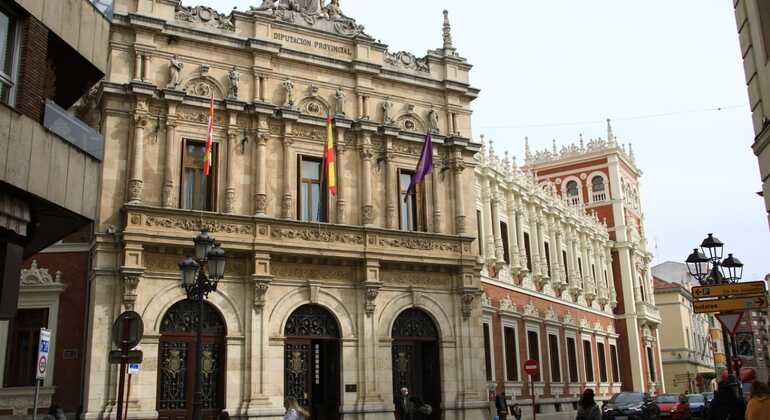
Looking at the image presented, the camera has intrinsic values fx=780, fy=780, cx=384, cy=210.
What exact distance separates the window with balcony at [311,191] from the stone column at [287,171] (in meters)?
0.53

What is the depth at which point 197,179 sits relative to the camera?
22500 millimetres

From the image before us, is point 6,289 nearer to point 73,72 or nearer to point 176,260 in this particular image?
point 73,72

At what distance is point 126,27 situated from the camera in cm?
2191

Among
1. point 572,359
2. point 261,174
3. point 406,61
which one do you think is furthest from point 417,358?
point 572,359

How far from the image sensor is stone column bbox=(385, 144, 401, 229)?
81.3 ft

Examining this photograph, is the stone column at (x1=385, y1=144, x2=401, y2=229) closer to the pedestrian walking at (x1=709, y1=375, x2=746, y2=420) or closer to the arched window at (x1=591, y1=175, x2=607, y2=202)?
the pedestrian walking at (x1=709, y1=375, x2=746, y2=420)

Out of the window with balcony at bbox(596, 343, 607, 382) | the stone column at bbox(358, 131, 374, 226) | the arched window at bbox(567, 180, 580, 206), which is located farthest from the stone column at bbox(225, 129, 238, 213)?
the arched window at bbox(567, 180, 580, 206)

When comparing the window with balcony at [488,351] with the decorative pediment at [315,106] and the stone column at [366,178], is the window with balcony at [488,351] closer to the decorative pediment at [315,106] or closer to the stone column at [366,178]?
the stone column at [366,178]

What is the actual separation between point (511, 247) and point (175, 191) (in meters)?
16.6

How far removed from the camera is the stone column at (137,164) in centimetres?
2084

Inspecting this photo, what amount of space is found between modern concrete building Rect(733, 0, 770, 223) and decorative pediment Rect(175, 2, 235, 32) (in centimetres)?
1557

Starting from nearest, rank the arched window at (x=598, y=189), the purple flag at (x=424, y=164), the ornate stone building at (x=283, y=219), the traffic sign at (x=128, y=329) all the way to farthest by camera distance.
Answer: the traffic sign at (x=128, y=329) → the ornate stone building at (x=283, y=219) → the purple flag at (x=424, y=164) → the arched window at (x=598, y=189)

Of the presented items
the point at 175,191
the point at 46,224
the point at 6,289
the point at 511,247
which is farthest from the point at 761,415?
the point at 511,247

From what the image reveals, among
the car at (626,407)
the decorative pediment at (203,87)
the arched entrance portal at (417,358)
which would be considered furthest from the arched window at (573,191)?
the decorative pediment at (203,87)
